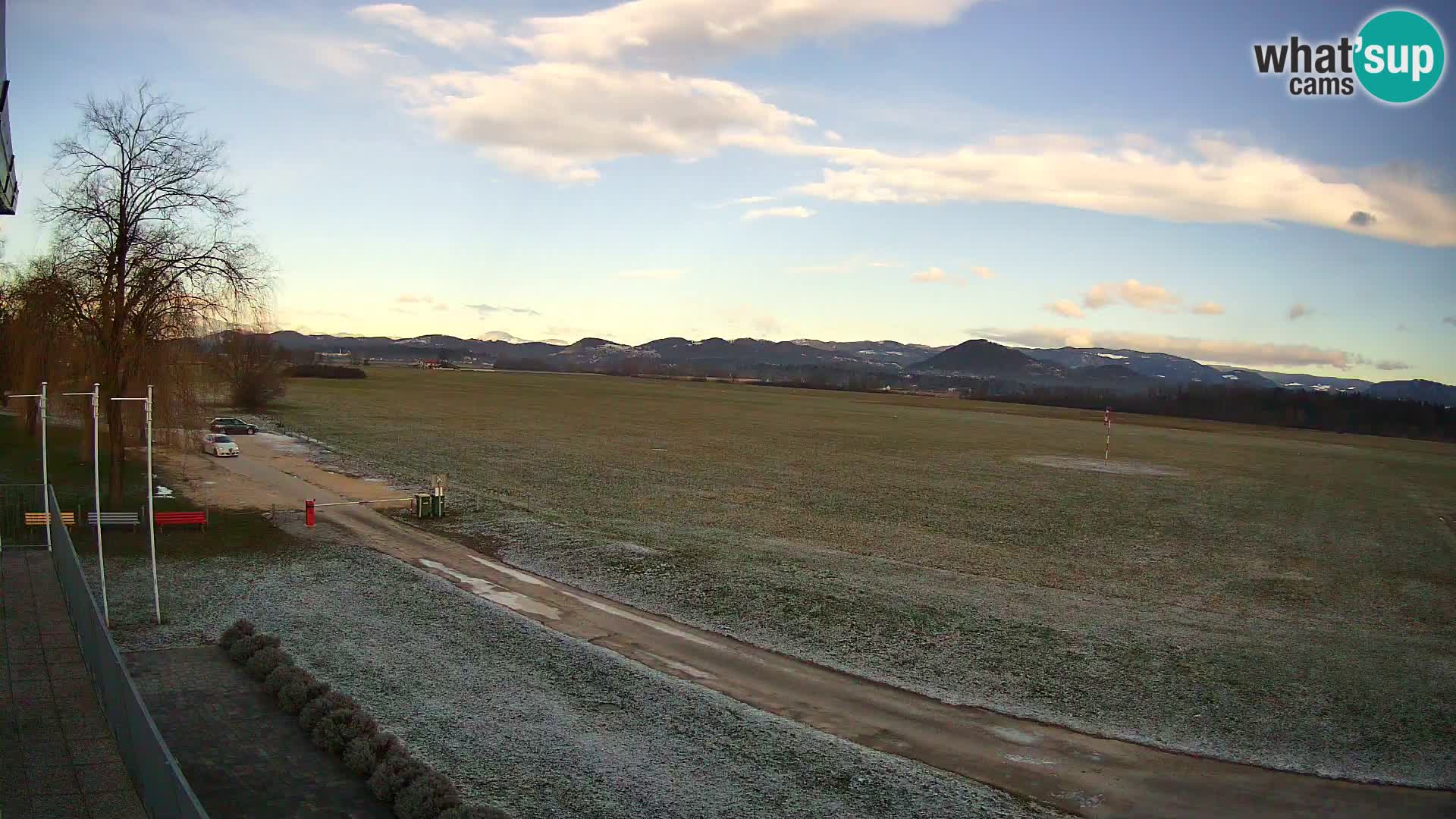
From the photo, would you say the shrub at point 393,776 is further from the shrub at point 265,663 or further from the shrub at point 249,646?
the shrub at point 249,646

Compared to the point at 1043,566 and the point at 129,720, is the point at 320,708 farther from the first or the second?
the point at 1043,566

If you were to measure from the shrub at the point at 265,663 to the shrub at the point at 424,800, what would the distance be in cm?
546

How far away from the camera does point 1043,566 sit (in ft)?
89.7

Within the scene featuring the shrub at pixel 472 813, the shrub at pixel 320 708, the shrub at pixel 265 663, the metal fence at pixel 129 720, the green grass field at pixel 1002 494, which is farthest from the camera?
the green grass field at pixel 1002 494

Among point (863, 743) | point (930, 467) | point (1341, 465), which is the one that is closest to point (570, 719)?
point (863, 743)

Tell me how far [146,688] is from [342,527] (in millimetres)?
14908

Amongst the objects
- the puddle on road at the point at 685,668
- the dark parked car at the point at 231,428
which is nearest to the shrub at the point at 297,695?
the puddle on road at the point at 685,668

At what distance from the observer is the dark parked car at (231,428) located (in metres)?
50.7

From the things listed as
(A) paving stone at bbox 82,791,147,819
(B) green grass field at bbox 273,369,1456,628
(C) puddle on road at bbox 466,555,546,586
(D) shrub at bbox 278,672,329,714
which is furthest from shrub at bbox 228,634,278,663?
(B) green grass field at bbox 273,369,1456,628

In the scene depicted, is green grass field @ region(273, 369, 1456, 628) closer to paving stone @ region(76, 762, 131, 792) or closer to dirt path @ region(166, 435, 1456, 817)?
dirt path @ region(166, 435, 1456, 817)

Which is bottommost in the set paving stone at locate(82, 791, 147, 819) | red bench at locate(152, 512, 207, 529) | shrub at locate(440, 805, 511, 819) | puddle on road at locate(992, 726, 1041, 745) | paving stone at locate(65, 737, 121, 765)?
puddle on road at locate(992, 726, 1041, 745)

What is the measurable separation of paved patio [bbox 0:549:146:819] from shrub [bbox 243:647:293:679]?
8.17 feet

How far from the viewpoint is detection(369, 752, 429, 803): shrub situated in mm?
11195

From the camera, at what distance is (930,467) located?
52.8 metres
